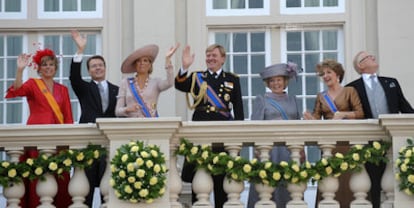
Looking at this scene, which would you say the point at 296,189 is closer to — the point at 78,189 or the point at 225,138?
the point at 225,138

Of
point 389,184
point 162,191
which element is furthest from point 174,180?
point 389,184

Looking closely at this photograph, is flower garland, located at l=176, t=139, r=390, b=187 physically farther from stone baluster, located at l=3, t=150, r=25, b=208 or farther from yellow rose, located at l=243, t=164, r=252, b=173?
stone baluster, located at l=3, t=150, r=25, b=208

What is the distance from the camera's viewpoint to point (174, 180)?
13.1 m

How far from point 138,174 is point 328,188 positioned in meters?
1.78

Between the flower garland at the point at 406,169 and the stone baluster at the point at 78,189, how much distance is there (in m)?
2.87

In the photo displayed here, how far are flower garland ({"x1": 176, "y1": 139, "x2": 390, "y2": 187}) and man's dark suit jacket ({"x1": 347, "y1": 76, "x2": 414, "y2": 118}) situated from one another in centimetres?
93

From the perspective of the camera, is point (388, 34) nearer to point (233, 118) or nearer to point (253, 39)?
point (253, 39)

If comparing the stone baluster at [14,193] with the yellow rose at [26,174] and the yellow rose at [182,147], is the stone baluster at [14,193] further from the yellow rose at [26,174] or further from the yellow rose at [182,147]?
the yellow rose at [182,147]

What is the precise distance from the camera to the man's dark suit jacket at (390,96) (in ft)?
46.1

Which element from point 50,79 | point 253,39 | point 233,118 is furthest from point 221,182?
point 253,39

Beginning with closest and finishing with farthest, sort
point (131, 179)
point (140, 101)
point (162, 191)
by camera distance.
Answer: point (131, 179)
point (162, 191)
point (140, 101)

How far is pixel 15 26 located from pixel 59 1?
621 mm

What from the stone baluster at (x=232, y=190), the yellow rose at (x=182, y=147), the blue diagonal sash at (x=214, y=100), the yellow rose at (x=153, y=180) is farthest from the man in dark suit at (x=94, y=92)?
the stone baluster at (x=232, y=190)

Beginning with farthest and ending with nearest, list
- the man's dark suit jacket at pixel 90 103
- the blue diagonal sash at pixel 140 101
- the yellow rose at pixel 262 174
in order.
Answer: the man's dark suit jacket at pixel 90 103 → the blue diagonal sash at pixel 140 101 → the yellow rose at pixel 262 174
